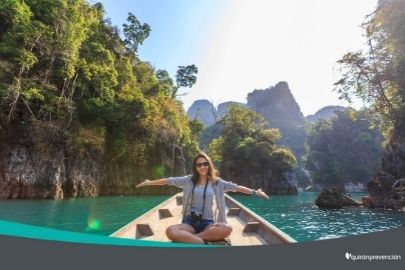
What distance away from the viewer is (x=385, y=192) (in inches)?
850

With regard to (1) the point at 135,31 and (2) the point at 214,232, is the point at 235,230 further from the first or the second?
(1) the point at 135,31

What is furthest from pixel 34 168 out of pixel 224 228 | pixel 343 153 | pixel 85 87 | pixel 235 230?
pixel 343 153

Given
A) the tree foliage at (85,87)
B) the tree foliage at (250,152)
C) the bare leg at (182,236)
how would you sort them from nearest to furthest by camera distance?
the bare leg at (182,236)
the tree foliage at (85,87)
the tree foliage at (250,152)

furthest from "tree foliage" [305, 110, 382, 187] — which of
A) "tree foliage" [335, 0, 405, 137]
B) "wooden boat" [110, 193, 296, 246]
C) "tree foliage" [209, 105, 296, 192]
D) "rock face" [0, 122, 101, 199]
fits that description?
"wooden boat" [110, 193, 296, 246]

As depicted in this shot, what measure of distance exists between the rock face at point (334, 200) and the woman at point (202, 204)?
2016cm

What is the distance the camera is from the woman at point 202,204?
4.22 meters

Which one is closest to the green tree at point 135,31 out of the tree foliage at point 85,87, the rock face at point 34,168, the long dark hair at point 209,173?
the tree foliage at point 85,87

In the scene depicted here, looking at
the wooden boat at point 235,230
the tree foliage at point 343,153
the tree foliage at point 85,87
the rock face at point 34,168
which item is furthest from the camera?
the tree foliage at point 343,153

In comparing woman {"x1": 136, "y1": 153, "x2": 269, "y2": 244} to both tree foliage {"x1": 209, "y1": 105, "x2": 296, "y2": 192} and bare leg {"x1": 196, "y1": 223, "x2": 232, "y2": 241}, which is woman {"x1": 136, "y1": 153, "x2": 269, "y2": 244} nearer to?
bare leg {"x1": 196, "y1": 223, "x2": 232, "y2": 241}

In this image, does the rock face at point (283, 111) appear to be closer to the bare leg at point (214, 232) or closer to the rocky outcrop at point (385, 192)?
the rocky outcrop at point (385, 192)

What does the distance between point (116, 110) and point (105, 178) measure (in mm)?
5628

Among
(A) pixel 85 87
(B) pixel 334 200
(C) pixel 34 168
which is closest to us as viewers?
(C) pixel 34 168

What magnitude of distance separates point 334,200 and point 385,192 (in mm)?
2976

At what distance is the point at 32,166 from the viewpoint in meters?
22.9
